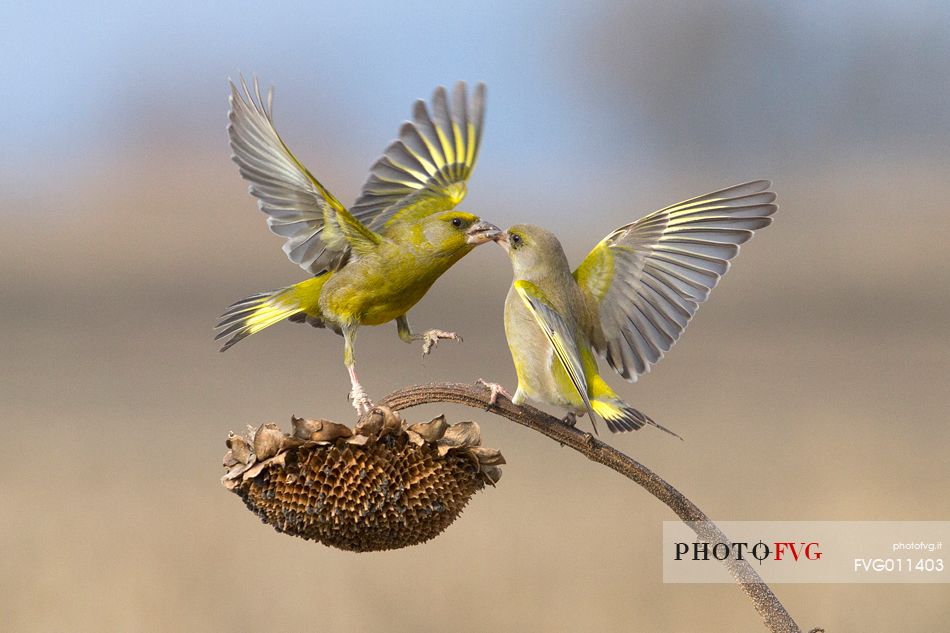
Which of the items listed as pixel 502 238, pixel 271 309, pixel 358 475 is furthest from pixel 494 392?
pixel 271 309

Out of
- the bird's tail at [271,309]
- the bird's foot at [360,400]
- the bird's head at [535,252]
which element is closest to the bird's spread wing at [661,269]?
the bird's head at [535,252]

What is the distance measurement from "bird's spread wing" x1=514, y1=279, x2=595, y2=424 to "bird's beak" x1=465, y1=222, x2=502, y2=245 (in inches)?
11.9

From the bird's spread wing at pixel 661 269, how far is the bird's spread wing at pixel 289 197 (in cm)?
82

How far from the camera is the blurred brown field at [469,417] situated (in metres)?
9.20

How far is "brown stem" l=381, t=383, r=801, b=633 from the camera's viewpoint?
2.66 metres

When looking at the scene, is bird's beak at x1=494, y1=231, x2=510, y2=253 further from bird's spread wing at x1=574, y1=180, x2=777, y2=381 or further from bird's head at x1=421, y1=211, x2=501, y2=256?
bird's spread wing at x1=574, y1=180, x2=777, y2=381

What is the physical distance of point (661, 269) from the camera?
3.80 m

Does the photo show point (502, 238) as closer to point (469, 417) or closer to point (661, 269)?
point (661, 269)

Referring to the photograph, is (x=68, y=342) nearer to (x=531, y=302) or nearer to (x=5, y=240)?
(x=5, y=240)

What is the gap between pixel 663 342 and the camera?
3.64 m

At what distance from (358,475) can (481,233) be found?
3.89 feet

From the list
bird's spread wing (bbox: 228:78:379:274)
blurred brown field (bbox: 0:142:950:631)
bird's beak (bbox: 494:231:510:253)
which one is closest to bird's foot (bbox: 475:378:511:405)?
bird's beak (bbox: 494:231:510:253)

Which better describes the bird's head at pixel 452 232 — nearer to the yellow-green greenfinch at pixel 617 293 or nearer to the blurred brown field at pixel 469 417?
the yellow-green greenfinch at pixel 617 293

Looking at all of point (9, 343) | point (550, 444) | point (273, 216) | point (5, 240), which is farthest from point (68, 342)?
point (273, 216)
